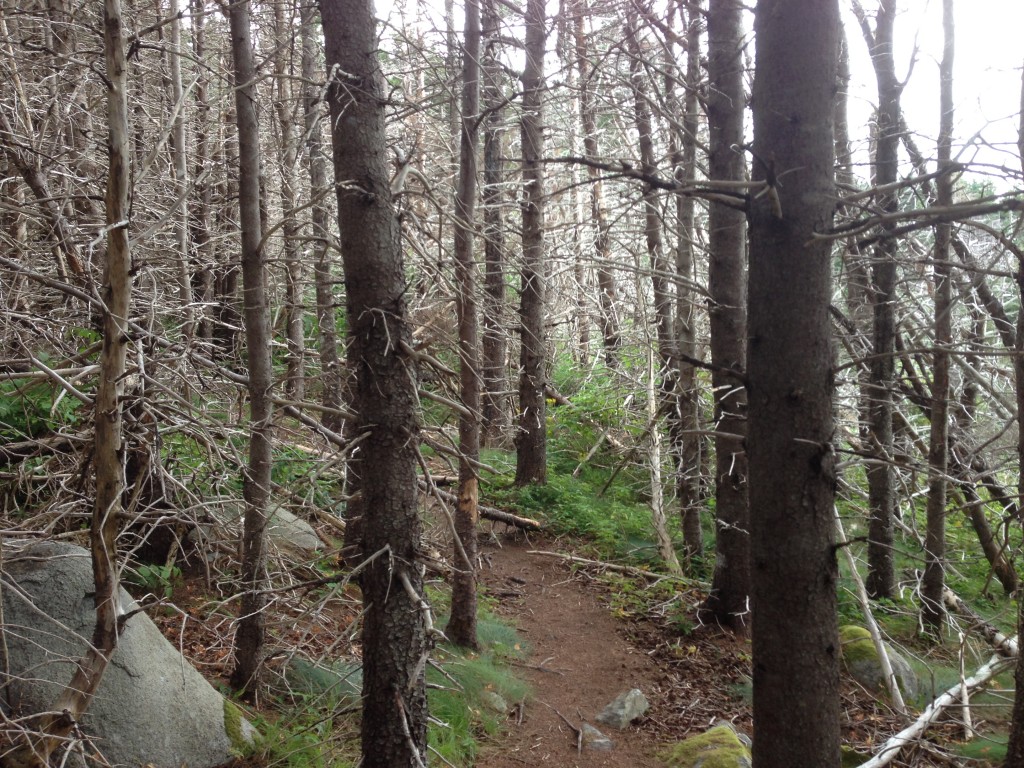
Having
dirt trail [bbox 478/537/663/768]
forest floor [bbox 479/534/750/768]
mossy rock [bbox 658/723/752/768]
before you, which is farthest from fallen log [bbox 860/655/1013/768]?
dirt trail [bbox 478/537/663/768]

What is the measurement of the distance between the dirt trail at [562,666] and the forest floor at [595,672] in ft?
0.03

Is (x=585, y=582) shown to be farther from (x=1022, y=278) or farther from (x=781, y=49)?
(x=781, y=49)

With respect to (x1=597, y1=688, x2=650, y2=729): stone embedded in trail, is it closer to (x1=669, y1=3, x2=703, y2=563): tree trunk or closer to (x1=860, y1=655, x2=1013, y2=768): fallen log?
(x1=860, y1=655, x2=1013, y2=768): fallen log

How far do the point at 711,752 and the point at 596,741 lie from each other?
3.37 ft

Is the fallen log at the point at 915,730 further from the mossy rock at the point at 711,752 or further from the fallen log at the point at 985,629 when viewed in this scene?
the mossy rock at the point at 711,752

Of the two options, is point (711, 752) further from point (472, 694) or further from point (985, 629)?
point (985, 629)

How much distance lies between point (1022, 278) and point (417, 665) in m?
3.79

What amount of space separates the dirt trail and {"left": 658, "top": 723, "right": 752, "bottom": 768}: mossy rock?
0.66ft

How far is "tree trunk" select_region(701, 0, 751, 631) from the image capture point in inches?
301

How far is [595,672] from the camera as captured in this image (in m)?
7.88

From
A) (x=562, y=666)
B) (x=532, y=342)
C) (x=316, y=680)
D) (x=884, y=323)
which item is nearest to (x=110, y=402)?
(x=316, y=680)

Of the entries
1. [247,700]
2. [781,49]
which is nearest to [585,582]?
[247,700]

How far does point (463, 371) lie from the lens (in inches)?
278

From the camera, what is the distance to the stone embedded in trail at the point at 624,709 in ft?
22.9
